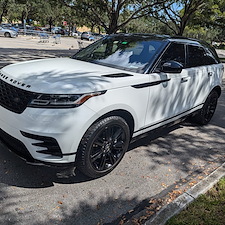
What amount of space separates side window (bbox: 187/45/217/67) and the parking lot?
1.50 metres

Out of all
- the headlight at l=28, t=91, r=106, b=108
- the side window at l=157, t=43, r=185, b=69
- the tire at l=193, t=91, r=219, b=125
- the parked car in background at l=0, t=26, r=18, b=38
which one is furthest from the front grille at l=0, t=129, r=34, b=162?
the parked car in background at l=0, t=26, r=18, b=38

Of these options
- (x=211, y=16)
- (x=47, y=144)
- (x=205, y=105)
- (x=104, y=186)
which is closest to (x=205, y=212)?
(x=104, y=186)

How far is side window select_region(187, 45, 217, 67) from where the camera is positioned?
4110 millimetres

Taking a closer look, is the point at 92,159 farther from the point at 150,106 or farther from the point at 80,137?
the point at 150,106

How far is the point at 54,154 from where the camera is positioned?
2.50m

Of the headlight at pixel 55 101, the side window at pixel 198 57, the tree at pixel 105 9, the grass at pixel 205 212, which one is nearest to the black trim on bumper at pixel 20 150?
the headlight at pixel 55 101

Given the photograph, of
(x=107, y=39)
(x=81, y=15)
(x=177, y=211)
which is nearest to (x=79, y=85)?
(x=177, y=211)

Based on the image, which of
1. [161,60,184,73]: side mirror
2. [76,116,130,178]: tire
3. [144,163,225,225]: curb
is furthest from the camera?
[161,60,184,73]: side mirror

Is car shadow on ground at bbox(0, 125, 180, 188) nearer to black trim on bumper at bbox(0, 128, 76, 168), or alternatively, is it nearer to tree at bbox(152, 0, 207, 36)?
black trim on bumper at bbox(0, 128, 76, 168)

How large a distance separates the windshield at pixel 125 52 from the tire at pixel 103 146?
900mm

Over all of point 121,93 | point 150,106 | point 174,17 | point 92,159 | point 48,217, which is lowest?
point 48,217

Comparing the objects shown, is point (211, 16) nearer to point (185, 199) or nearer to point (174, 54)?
point (174, 54)

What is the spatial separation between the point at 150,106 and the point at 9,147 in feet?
5.98

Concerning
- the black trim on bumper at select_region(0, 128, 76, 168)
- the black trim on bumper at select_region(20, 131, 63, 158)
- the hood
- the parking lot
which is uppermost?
the hood
